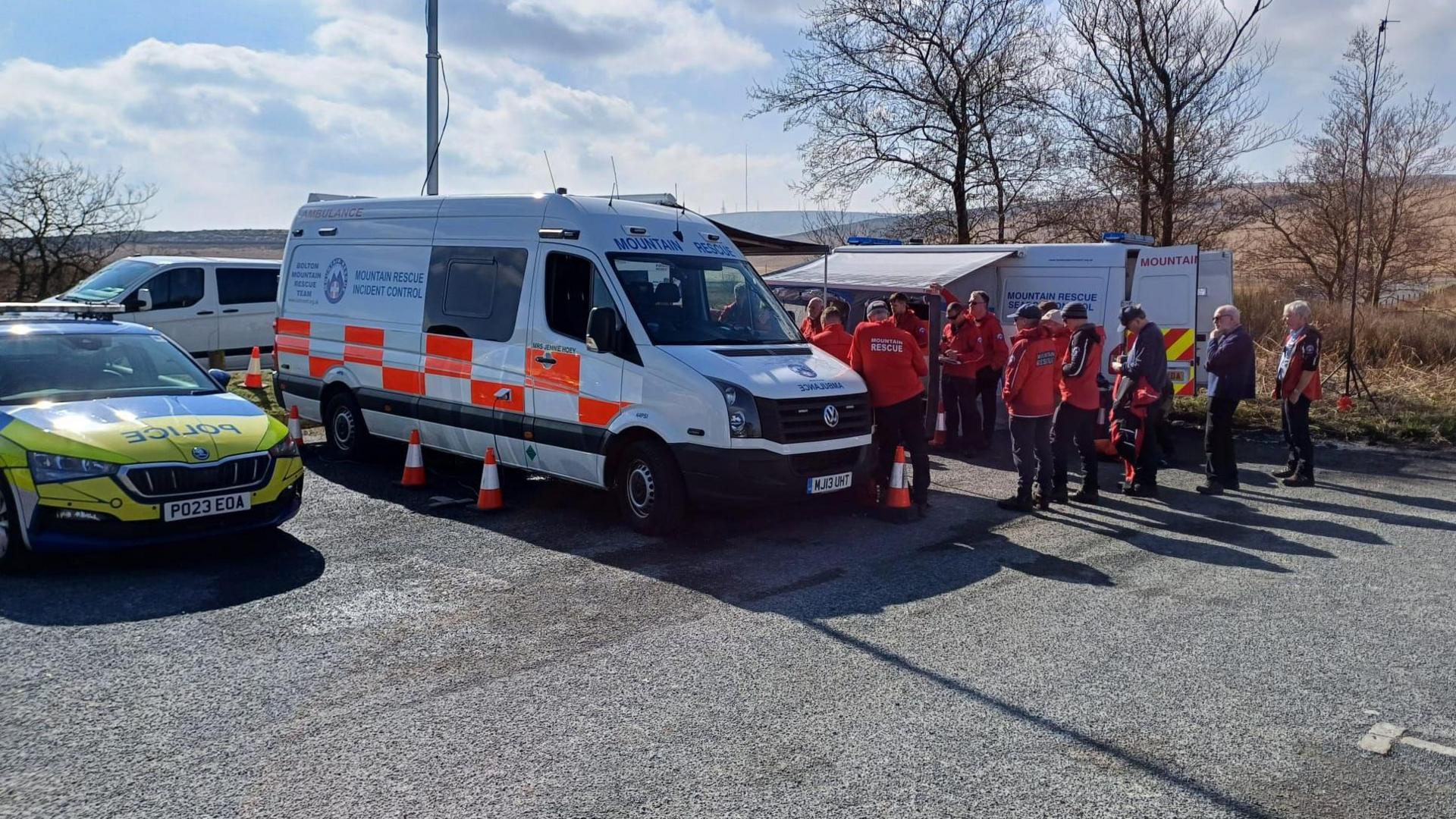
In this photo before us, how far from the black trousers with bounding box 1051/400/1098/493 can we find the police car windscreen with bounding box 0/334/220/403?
6765 millimetres

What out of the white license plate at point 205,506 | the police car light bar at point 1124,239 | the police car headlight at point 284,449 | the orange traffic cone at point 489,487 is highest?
the police car light bar at point 1124,239

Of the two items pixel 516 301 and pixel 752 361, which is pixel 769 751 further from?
pixel 516 301

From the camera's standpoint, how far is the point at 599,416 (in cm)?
816

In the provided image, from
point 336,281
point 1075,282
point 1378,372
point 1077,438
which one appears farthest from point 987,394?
point 1378,372

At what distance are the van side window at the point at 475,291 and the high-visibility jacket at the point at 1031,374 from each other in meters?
4.08

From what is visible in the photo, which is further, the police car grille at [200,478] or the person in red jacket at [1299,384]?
the person in red jacket at [1299,384]

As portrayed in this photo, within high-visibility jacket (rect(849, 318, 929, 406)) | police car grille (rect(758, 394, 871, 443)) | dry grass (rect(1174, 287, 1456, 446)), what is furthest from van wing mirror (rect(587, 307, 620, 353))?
dry grass (rect(1174, 287, 1456, 446))

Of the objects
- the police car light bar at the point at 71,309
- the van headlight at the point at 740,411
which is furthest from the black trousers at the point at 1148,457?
the police car light bar at the point at 71,309

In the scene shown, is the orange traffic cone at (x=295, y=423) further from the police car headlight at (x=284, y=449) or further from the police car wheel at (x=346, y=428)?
the police car headlight at (x=284, y=449)

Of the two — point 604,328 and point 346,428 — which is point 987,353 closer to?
point 604,328

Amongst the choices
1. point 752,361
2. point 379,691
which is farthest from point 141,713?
point 752,361

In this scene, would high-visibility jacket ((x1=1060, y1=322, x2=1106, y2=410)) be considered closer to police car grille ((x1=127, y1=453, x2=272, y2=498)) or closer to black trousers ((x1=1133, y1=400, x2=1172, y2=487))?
black trousers ((x1=1133, y1=400, x2=1172, y2=487))

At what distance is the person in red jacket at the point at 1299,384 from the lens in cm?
1007

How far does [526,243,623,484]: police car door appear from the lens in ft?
26.8
